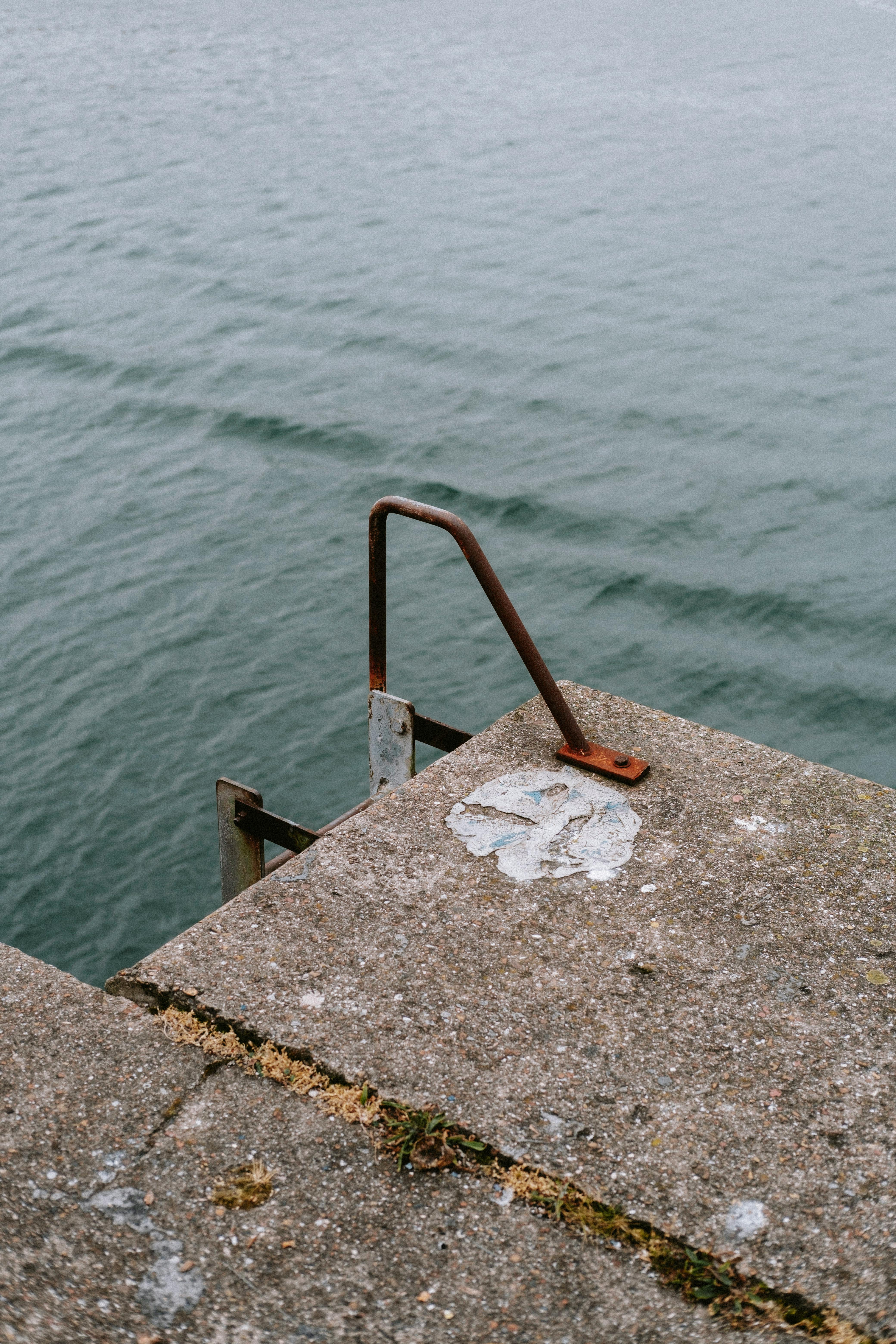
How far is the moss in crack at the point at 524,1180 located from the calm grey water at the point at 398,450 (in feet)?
12.9

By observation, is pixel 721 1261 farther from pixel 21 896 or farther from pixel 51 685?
pixel 51 685

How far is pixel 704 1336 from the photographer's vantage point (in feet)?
5.24

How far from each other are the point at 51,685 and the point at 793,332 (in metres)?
9.24

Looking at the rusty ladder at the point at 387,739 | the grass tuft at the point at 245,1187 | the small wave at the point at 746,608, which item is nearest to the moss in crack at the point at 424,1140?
the grass tuft at the point at 245,1187

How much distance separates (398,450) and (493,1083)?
8679 mm

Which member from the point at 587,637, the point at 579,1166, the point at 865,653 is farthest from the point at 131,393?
the point at 579,1166

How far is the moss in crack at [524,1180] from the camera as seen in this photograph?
163 cm

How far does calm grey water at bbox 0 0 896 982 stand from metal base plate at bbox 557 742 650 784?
3.65 meters

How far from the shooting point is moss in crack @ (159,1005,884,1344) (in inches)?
64.0

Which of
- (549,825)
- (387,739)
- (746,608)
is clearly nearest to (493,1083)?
(549,825)

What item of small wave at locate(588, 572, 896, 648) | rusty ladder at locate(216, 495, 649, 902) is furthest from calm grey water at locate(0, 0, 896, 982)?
rusty ladder at locate(216, 495, 649, 902)

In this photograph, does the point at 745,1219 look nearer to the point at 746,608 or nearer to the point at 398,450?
the point at 746,608

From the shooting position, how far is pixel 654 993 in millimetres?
2133

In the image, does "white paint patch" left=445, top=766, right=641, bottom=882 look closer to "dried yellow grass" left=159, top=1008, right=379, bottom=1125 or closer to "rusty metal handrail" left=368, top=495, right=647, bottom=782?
"rusty metal handrail" left=368, top=495, right=647, bottom=782
